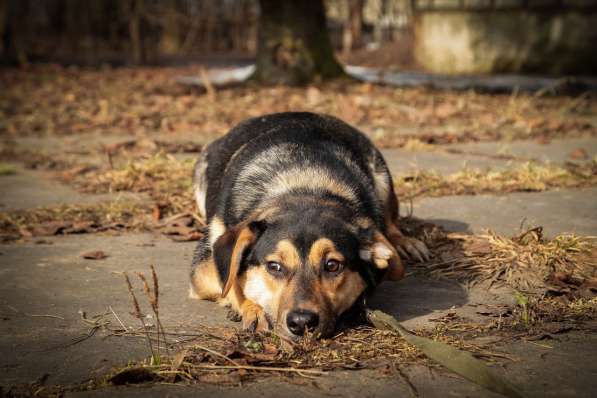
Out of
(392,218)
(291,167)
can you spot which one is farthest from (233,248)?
(392,218)

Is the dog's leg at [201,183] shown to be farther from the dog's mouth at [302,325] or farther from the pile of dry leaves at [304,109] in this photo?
the pile of dry leaves at [304,109]

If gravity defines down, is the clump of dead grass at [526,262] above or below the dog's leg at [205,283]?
below

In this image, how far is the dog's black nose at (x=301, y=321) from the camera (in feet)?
11.1

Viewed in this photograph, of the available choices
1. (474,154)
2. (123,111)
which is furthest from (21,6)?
(474,154)

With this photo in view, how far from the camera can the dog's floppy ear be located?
3719 millimetres

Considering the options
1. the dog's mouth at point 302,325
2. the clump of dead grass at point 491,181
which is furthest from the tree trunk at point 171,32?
the dog's mouth at point 302,325

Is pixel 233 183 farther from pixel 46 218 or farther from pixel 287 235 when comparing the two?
pixel 46 218

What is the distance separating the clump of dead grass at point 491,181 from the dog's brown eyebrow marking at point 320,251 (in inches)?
116

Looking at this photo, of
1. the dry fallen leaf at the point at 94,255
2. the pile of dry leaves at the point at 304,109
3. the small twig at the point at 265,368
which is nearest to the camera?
the small twig at the point at 265,368

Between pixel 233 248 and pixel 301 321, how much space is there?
58 cm

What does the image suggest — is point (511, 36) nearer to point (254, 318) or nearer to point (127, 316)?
point (254, 318)

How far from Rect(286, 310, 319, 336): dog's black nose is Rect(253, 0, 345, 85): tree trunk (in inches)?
395

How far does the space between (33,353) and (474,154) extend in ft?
19.5

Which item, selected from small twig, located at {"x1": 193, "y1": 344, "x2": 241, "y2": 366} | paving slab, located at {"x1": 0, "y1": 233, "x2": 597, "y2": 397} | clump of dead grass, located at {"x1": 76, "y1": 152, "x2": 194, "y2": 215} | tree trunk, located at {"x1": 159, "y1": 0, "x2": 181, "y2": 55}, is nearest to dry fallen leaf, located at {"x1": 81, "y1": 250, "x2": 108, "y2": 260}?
paving slab, located at {"x1": 0, "y1": 233, "x2": 597, "y2": 397}
